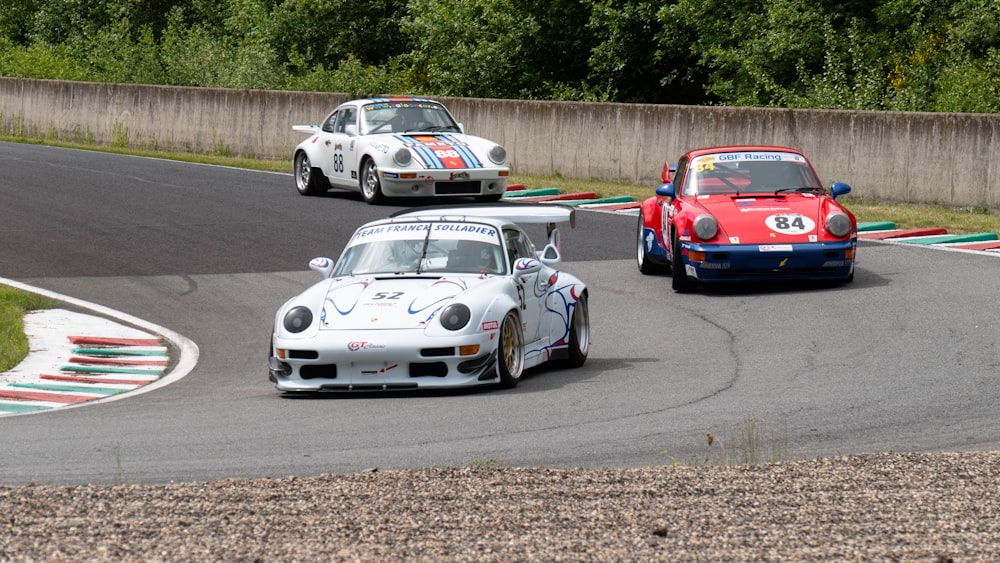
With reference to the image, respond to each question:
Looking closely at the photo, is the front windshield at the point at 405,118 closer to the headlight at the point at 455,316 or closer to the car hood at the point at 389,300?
the car hood at the point at 389,300

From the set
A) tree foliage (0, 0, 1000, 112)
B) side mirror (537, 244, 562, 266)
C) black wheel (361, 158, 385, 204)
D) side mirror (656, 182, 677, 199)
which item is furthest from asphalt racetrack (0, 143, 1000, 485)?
tree foliage (0, 0, 1000, 112)

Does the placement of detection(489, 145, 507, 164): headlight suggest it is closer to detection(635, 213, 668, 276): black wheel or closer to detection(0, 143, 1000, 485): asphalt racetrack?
detection(0, 143, 1000, 485): asphalt racetrack

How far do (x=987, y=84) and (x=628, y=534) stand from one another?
2103 centimetres

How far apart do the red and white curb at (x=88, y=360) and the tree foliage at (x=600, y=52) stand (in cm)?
1589

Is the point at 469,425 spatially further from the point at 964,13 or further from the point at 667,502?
the point at 964,13

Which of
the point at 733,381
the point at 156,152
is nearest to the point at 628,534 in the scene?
the point at 733,381

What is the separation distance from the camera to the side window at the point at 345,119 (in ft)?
75.9

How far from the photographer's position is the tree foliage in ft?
91.9

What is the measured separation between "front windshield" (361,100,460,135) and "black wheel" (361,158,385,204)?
60 cm

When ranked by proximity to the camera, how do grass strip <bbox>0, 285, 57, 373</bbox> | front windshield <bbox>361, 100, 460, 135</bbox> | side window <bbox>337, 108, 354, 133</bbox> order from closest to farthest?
grass strip <bbox>0, 285, 57, 373</bbox>, front windshield <bbox>361, 100, 460, 135</bbox>, side window <bbox>337, 108, 354, 133</bbox>

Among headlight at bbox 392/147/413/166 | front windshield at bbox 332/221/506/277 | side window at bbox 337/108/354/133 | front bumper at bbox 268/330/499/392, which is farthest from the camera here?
side window at bbox 337/108/354/133

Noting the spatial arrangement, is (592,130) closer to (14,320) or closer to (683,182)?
(683,182)

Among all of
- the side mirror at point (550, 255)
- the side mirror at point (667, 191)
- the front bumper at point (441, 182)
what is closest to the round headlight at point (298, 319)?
the side mirror at point (550, 255)

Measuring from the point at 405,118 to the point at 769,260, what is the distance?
31.7ft
